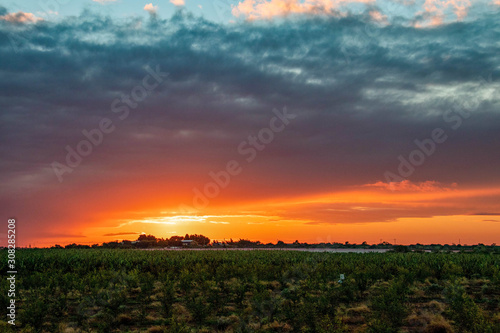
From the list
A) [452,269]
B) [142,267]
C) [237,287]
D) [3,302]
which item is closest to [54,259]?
[142,267]

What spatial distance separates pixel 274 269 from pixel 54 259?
1076 inches

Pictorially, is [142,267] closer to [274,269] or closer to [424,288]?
[274,269]

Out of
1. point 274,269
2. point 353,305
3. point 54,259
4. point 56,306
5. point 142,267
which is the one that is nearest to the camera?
point 56,306

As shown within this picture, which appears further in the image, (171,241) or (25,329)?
(171,241)

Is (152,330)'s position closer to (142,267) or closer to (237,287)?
(237,287)

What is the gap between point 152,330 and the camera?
15781 millimetres

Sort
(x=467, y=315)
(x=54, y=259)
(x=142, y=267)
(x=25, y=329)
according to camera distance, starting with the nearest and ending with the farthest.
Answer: (x=467, y=315), (x=25, y=329), (x=142, y=267), (x=54, y=259)

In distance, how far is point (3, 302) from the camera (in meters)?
19.1

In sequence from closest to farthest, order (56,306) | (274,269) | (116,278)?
(56,306) < (116,278) < (274,269)

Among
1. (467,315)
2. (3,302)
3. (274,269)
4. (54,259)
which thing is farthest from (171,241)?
(467,315)

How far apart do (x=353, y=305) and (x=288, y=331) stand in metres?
6.63

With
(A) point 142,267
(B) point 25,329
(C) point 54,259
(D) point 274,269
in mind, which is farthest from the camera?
(C) point 54,259

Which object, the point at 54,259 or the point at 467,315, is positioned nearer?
the point at 467,315

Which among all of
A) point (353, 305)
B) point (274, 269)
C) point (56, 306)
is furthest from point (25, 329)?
point (274, 269)
